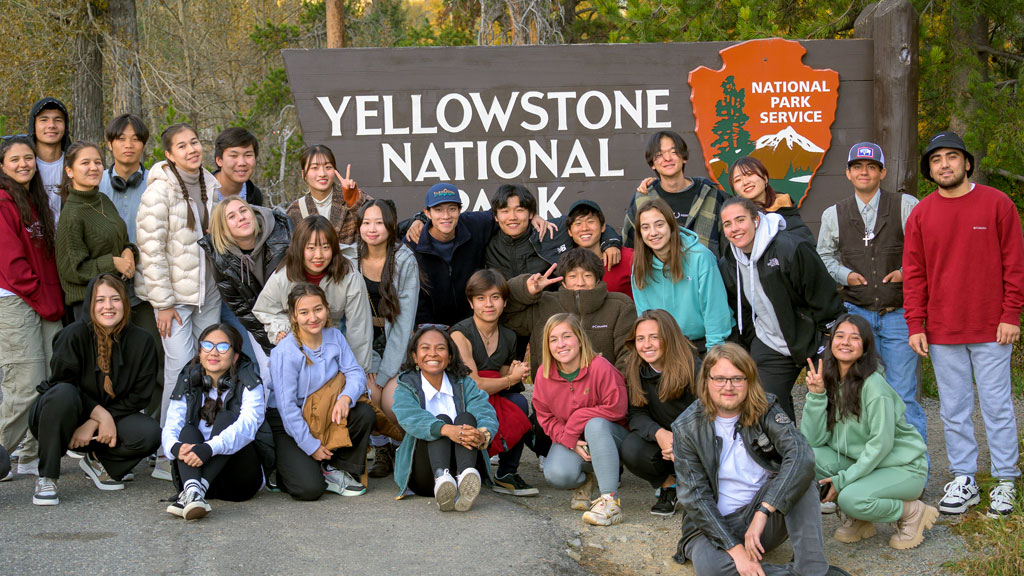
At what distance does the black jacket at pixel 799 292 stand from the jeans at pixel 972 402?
0.58 m

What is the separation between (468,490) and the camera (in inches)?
180

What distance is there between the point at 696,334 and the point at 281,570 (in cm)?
253

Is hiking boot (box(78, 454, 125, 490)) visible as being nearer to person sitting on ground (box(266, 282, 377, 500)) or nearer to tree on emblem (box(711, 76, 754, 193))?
person sitting on ground (box(266, 282, 377, 500))

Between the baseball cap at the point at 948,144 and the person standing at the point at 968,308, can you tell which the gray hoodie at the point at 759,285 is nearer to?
the person standing at the point at 968,308

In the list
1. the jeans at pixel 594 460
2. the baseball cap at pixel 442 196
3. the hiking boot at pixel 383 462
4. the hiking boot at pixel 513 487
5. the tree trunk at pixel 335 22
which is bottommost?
the hiking boot at pixel 513 487

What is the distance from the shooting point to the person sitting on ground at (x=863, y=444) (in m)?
4.20

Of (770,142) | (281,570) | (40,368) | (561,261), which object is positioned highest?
(770,142)

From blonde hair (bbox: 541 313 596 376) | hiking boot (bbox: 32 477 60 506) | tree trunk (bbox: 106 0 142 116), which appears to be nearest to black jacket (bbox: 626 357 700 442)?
blonde hair (bbox: 541 313 596 376)

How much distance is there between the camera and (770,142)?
6949 mm

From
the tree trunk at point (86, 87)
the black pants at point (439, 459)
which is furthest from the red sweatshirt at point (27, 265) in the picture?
the tree trunk at point (86, 87)

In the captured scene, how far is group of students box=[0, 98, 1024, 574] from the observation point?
458cm

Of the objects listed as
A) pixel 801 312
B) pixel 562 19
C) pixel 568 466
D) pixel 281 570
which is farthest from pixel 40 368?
pixel 562 19

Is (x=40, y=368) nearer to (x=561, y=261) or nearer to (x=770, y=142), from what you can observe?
(x=561, y=261)

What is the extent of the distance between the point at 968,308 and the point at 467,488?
2584mm
